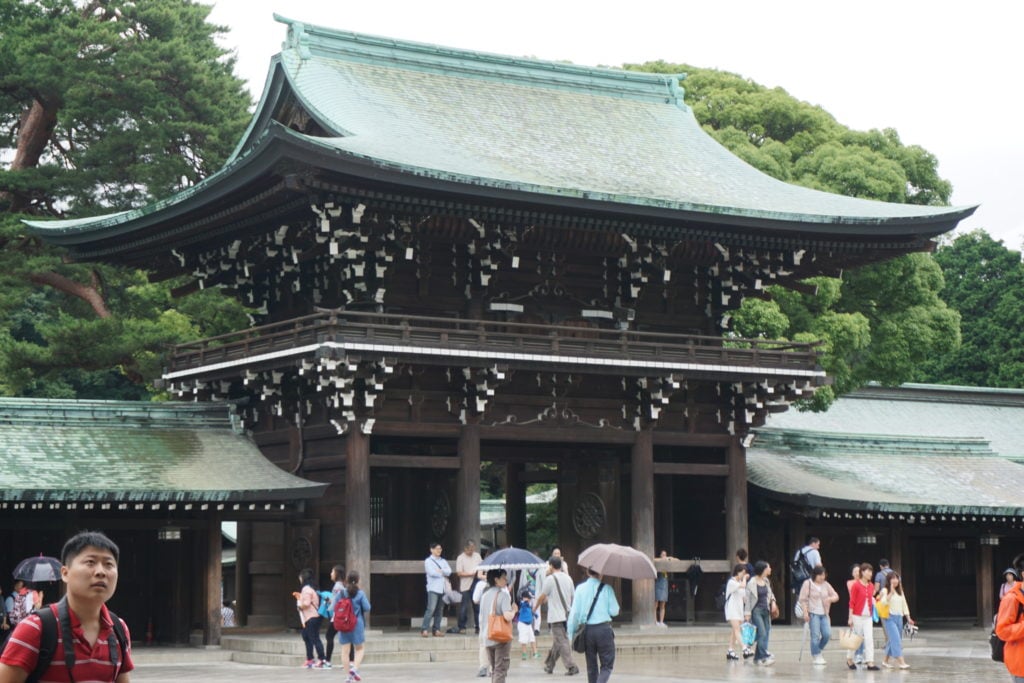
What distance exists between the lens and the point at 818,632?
89.2ft

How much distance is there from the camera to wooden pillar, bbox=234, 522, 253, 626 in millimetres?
34469

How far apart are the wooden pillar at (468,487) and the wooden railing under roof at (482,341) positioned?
217 centimetres

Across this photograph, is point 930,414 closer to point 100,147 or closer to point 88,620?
point 100,147

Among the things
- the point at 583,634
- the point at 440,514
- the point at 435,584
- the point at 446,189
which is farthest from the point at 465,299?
the point at 583,634

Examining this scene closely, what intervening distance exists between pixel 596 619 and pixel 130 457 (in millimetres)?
14209

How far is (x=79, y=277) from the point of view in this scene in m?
48.1

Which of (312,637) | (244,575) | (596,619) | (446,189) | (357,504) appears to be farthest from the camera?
(244,575)

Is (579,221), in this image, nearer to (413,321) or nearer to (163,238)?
(413,321)

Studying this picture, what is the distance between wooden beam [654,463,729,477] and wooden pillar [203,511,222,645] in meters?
10.1

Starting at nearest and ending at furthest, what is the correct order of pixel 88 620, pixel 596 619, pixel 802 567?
1. pixel 88 620
2. pixel 596 619
3. pixel 802 567

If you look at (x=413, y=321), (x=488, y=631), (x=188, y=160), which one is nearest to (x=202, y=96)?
(x=188, y=160)

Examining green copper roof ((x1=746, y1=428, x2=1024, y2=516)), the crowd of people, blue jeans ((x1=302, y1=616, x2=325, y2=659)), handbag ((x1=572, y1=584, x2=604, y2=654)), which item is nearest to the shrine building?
green copper roof ((x1=746, y1=428, x2=1024, y2=516))

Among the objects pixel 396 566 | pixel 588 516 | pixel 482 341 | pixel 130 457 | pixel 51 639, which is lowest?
pixel 396 566

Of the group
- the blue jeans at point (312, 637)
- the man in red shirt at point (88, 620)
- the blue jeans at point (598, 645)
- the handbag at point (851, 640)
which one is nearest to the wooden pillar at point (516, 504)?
the blue jeans at point (312, 637)
